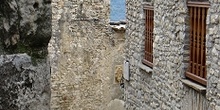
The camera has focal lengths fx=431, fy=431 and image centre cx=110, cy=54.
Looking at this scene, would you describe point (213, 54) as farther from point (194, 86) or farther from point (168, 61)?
point (168, 61)

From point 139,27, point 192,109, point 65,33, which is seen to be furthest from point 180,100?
point 65,33

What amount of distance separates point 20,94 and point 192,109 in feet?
13.9

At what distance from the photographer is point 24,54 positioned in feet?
4.70

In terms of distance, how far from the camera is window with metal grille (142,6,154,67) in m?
7.26

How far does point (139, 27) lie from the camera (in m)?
7.75

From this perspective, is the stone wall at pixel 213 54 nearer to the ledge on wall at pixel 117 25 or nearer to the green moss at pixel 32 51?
the green moss at pixel 32 51

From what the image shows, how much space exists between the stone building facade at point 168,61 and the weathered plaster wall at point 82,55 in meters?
3.66

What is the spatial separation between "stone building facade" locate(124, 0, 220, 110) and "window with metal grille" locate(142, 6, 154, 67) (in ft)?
0.28

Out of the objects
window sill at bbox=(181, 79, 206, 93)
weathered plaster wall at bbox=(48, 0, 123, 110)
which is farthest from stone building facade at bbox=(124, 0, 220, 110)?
weathered plaster wall at bbox=(48, 0, 123, 110)

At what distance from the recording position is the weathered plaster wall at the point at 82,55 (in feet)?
38.8

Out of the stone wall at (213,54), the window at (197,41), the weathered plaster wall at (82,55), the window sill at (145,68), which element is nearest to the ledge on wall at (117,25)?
the weathered plaster wall at (82,55)

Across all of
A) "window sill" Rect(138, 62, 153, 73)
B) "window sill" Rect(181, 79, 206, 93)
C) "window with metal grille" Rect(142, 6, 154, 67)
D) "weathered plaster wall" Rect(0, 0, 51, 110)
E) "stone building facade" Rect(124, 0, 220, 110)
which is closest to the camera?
"weathered plaster wall" Rect(0, 0, 51, 110)

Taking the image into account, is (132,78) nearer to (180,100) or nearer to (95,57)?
(180,100)

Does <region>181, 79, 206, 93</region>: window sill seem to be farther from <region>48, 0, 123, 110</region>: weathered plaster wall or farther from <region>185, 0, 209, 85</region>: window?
<region>48, 0, 123, 110</region>: weathered plaster wall
